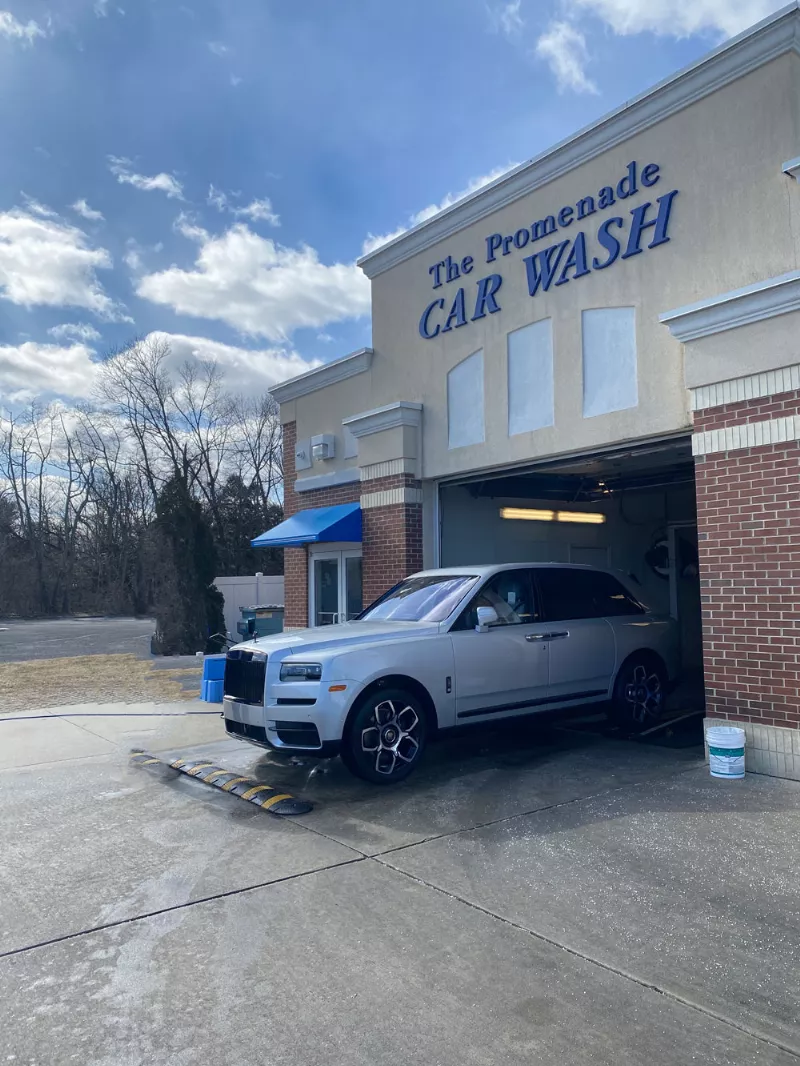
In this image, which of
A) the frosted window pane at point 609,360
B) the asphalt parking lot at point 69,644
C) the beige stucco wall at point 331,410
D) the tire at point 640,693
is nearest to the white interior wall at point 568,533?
the beige stucco wall at point 331,410

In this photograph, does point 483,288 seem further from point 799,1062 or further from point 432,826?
point 799,1062

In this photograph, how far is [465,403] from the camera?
11.3m

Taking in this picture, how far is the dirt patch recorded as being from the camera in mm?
12914

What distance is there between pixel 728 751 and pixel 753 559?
1.67 m

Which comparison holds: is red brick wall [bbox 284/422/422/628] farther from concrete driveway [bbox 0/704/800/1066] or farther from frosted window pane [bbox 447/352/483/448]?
concrete driveway [bbox 0/704/800/1066]

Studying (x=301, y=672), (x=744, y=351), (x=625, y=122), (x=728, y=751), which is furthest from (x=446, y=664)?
(x=625, y=122)

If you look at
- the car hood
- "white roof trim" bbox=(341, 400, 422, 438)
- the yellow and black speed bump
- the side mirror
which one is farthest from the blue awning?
the side mirror

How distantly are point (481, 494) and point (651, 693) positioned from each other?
4325mm

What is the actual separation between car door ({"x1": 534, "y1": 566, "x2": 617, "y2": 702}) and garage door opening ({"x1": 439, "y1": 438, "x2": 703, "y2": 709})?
175cm

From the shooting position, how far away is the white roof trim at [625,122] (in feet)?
25.3

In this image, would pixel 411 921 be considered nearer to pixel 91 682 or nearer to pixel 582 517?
pixel 582 517

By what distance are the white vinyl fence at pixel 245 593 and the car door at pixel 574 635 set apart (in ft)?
54.7

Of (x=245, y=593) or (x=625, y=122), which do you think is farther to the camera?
(x=245, y=593)

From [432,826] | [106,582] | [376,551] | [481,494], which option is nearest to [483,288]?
[481,494]
